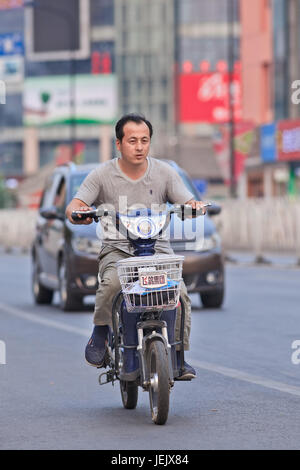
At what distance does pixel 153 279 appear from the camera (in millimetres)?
7359

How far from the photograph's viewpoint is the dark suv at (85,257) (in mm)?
15820

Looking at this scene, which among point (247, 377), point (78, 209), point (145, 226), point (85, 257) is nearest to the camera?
point (145, 226)

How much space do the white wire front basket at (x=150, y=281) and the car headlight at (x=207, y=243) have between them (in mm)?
8578

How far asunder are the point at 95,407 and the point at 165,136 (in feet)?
301

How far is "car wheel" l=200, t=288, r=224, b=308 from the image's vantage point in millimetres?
16266

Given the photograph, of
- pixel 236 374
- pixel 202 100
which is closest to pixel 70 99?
pixel 202 100

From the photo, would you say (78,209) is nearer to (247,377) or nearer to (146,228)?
(146,228)

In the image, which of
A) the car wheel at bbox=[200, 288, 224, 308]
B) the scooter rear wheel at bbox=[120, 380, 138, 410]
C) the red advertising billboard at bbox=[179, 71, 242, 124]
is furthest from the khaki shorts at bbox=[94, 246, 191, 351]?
the red advertising billboard at bbox=[179, 71, 242, 124]

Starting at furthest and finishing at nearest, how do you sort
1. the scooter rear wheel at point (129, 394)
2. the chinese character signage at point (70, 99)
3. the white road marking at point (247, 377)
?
the chinese character signage at point (70, 99) < the white road marking at point (247, 377) < the scooter rear wheel at point (129, 394)

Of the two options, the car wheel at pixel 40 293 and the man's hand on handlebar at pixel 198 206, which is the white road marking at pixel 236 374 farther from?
the car wheel at pixel 40 293

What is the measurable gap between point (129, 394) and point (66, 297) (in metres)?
7.97

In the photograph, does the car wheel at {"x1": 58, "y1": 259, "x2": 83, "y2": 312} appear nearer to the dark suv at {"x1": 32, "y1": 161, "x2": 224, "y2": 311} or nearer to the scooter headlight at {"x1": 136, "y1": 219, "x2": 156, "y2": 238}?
the dark suv at {"x1": 32, "y1": 161, "x2": 224, "y2": 311}

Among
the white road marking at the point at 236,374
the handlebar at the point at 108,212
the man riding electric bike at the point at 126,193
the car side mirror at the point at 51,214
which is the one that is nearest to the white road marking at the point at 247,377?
the white road marking at the point at 236,374

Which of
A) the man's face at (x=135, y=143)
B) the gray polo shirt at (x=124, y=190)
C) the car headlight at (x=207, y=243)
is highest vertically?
the man's face at (x=135, y=143)
